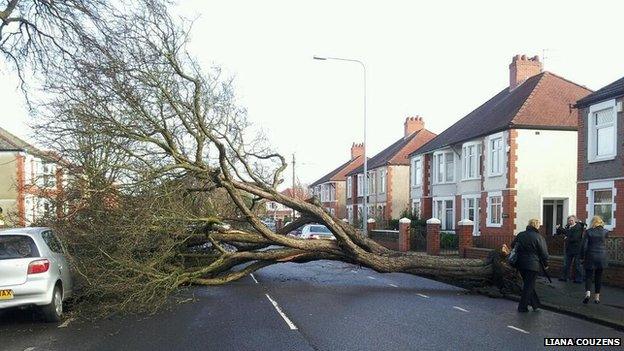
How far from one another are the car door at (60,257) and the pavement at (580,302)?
896cm

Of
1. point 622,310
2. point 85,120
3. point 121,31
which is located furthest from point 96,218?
point 622,310

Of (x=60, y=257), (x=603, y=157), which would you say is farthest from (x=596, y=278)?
(x=60, y=257)

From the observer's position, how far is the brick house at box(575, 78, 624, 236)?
19.0 meters

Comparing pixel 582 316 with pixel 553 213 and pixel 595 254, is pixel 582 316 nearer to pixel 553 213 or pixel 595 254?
pixel 595 254

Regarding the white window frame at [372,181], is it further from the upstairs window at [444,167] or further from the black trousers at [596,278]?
the black trousers at [596,278]

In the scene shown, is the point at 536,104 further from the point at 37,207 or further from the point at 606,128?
the point at 37,207

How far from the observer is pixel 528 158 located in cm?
2753

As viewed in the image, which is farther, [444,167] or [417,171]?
[417,171]

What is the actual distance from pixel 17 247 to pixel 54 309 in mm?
1153

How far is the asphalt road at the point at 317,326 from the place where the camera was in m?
7.91

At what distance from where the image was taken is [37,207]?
14016 millimetres

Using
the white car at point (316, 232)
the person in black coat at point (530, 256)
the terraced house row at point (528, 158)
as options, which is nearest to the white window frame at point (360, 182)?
the terraced house row at point (528, 158)

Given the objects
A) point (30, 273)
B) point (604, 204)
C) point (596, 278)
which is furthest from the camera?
point (604, 204)

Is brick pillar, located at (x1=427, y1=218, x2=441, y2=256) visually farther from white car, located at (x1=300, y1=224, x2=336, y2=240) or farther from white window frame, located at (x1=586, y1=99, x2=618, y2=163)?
white window frame, located at (x1=586, y1=99, x2=618, y2=163)
